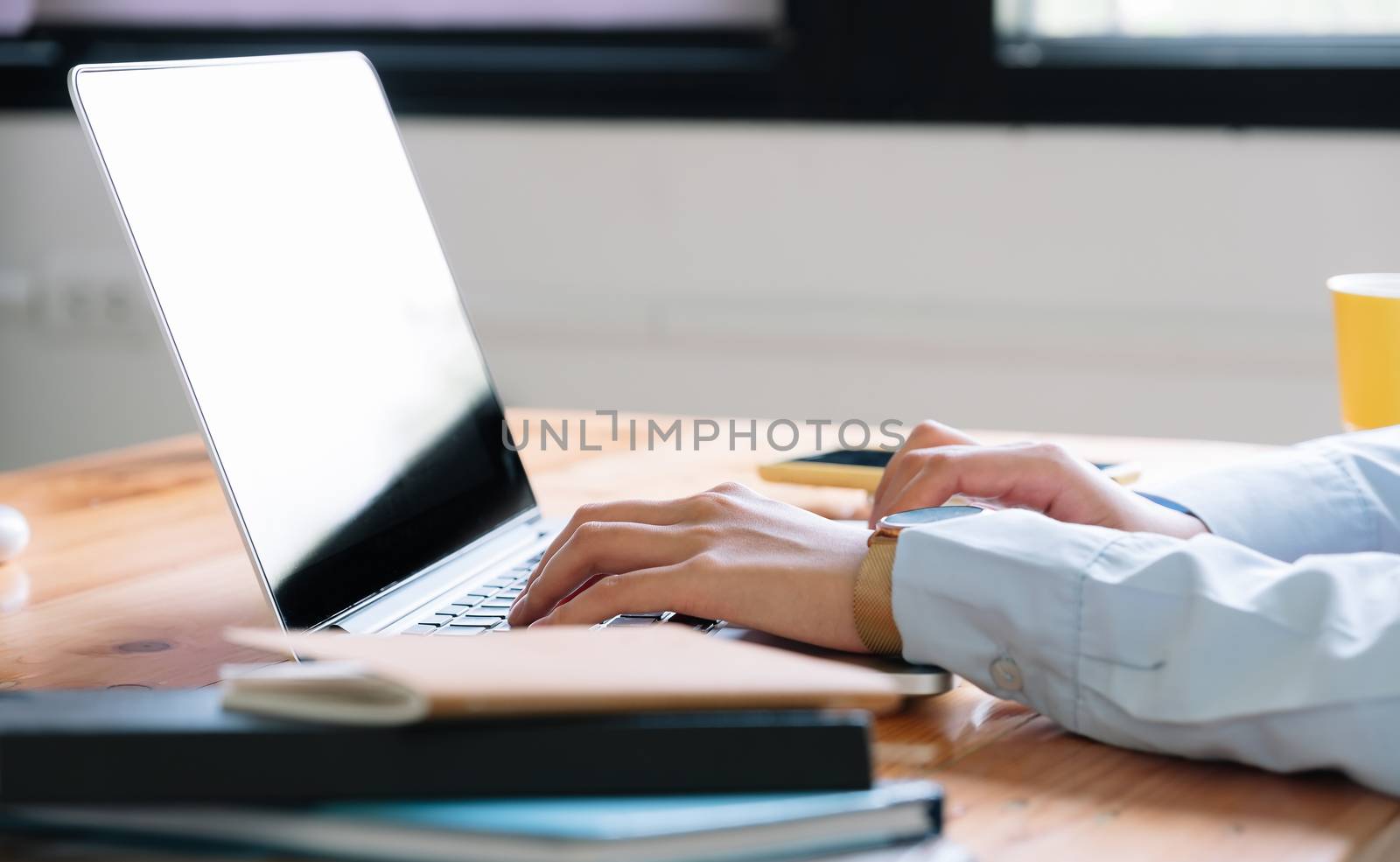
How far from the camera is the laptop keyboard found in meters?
0.73

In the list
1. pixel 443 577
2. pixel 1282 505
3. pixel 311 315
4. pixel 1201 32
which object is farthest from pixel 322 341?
pixel 1201 32

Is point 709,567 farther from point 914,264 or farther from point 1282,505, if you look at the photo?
point 914,264

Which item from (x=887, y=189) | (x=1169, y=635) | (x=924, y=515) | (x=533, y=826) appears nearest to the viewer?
(x=533, y=826)

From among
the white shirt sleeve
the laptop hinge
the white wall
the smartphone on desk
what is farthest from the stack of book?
the white wall

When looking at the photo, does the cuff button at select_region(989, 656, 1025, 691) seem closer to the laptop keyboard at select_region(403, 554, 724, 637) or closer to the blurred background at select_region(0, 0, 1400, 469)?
the laptop keyboard at select_region(403, 554, 724, 637)

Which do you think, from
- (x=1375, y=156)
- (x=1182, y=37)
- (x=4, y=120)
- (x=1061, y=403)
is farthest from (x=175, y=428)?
(x=1375, y=156)

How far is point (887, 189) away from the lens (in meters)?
2.09

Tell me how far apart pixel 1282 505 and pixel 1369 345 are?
22cm

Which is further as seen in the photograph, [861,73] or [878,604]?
[861,73]

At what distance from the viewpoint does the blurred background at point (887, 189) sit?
6.27ft

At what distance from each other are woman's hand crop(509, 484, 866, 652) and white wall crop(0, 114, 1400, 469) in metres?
1.32

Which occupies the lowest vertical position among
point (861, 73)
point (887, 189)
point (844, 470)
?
point (844, 470)

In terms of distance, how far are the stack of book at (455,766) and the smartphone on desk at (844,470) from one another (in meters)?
0.66

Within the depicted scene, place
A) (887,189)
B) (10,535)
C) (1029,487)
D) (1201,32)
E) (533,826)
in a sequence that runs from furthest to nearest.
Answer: (887,189) → (1201,32) → (10,535) → (1029,487) → (533,826)
